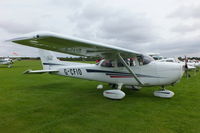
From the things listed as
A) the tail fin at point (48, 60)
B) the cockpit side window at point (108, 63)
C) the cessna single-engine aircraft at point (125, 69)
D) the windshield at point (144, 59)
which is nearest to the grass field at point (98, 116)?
the cessna single-engine aircraft at point (125, 69)

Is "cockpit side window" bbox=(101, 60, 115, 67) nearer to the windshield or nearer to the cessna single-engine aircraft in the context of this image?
the cessna single-engine aircraft

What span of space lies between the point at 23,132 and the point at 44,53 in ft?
19.2

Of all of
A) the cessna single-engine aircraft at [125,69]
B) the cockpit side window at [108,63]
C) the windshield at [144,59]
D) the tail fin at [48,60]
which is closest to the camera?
the cessna single-engine aircraft at [125,69]

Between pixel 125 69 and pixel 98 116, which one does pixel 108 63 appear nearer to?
pixel 125 69

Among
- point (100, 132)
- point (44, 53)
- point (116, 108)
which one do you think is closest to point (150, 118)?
point (116, 108)

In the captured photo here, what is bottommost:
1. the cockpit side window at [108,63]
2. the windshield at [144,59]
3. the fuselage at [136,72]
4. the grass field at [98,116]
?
the grass field at [98,116]

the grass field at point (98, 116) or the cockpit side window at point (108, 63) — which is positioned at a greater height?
the cockpit side window at point (108, 63)

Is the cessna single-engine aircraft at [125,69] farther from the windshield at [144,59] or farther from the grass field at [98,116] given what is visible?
the grass field at [98,116]

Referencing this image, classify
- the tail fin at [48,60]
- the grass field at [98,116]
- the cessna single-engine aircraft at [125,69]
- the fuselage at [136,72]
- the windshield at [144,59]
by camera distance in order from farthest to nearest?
the tail fin at [48,60], the windshield at [144,59], the fuselage at [136,72], the cessna single-engine aircraft at [125,69], the grass field at [98,116]

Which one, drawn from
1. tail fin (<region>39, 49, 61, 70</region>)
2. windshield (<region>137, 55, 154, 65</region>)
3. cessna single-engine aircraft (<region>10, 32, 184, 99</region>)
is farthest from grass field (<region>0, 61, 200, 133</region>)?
tail fin (<region>39, 49, 61, 70</region>)

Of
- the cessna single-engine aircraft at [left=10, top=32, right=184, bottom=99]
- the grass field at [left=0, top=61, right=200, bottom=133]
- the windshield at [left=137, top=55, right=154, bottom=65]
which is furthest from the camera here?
the windshield at [left=137, top=55, right=154, bottom=65]

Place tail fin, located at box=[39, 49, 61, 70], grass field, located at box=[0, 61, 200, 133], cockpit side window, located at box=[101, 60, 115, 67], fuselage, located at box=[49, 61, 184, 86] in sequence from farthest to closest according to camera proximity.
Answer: tail fin, located at box=[39, 49, 61, 70] → cockpit side window, located at box=[101, 60, 115, 67] → fuselage, located at box=[49, 61, 184, 86] → grass field, located at box=[0, 61, 200, 133]

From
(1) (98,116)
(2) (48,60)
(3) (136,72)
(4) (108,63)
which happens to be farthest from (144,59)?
(2) (48,60)

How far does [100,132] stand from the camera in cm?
310
